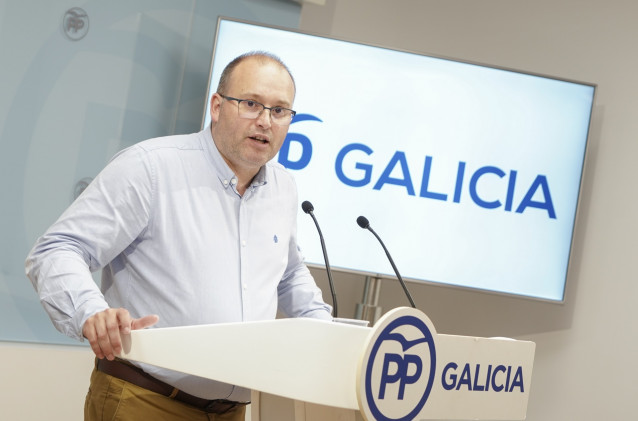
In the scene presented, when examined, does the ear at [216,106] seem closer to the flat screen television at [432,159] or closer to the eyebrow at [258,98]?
the eyebrow at [258,98]

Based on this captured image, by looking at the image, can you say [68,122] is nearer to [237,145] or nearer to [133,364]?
[237,145]

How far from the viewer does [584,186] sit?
167 inches

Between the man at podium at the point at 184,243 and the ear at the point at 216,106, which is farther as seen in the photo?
the ear at the point at 216,106

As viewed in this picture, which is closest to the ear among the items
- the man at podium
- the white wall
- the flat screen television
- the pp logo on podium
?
the man at podium

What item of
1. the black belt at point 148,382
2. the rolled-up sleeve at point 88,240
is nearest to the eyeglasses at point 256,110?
the rolled-up sleeve at point 88,240

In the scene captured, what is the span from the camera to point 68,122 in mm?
3396

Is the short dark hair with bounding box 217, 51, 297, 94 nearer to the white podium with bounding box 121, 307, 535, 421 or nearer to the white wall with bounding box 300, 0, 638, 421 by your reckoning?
the white podium with bounding box 121, 307, 535, 421

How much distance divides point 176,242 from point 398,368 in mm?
731

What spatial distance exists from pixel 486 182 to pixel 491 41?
0.96 meters

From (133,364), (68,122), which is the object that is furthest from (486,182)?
(133,364)

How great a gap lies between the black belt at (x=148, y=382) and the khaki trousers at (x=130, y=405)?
1 cm

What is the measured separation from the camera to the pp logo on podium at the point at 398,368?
4.68ft

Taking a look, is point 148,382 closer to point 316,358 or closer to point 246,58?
point 316,358

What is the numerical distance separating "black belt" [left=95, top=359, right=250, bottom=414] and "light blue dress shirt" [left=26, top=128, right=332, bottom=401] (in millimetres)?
29
